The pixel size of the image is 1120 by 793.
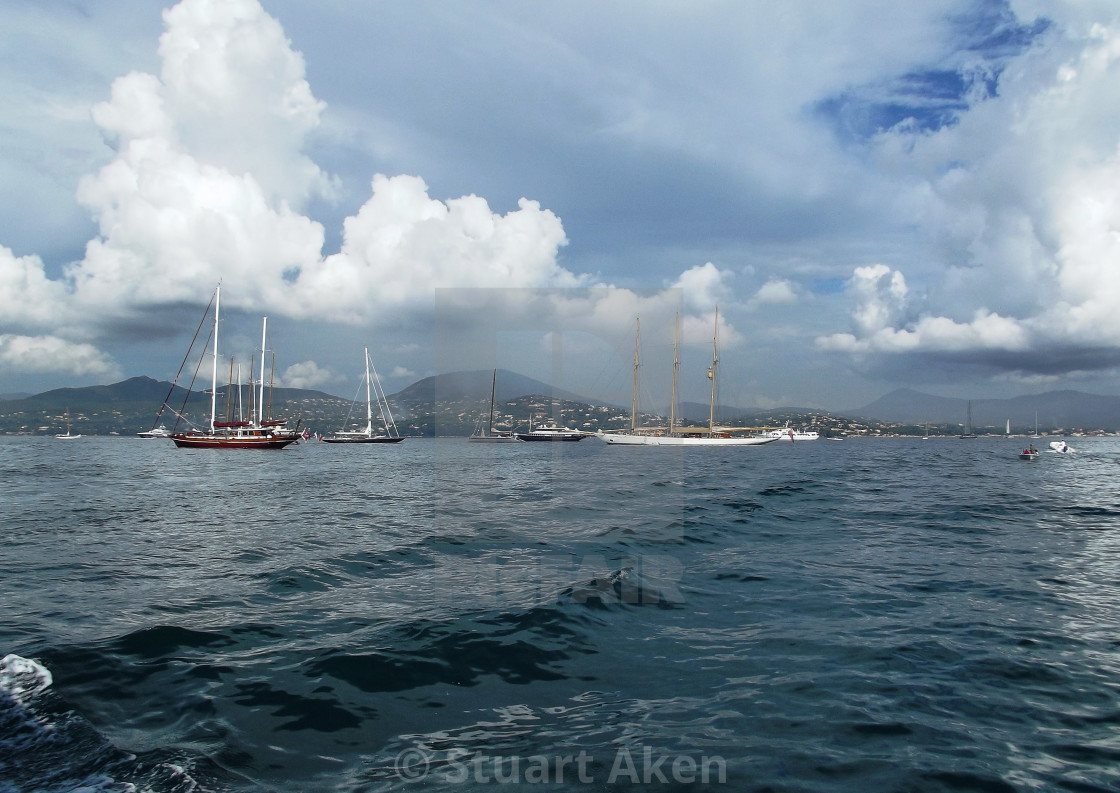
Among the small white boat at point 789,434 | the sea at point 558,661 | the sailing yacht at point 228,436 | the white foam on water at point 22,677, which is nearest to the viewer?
the sea at point 558,661

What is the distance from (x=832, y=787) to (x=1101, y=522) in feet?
56.4

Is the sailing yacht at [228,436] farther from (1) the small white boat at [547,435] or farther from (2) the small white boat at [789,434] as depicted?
(2) the small white boat at [789,434]

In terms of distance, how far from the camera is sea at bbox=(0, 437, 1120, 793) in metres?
3.97

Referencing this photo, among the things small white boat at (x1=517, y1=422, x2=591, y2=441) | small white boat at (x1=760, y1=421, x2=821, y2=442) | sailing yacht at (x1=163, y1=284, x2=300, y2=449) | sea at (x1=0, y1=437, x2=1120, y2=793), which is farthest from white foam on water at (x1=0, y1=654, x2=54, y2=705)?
small white boat at (x1=760, y1=421, x2=821, y2=442)

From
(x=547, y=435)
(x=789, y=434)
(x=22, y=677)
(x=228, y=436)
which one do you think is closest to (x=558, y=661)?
(x=22, y=677)

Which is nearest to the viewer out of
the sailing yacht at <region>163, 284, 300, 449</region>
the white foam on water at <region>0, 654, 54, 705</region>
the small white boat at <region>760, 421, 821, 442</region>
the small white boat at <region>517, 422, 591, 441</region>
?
the white foam on water at <region>0, 654, 54, 705</region>

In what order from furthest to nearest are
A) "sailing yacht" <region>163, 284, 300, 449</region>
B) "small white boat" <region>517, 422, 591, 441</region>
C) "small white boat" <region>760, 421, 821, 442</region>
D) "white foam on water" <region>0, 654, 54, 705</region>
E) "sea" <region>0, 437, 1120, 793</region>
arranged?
"small white boat" <region>760, 421, 821, 442</region>
"small white boat" <region>517, 422, 591, 441</region>
"sailing yacht" <region>163, 284, 300, 449</region>
"white foam on water" <region>0, 654, 54, 705</region>
"sea" <region>0, 437, 1120, 793</region>

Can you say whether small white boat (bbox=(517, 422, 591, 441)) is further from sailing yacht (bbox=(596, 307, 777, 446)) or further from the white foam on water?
the white foam on water

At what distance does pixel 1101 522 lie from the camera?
15273 millimetres

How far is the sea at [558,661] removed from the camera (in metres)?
3.97

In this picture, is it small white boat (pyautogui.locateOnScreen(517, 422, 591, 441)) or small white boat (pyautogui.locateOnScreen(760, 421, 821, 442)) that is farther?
small white boat (pyautogui.locateOnScreen(760, 421, 821, 442))

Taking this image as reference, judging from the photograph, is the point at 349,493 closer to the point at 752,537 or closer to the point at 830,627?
the point at 752,537

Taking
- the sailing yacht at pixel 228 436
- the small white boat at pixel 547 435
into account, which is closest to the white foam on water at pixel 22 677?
the sailing yacht at pixel 228 436

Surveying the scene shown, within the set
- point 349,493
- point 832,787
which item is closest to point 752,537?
point 832,787
